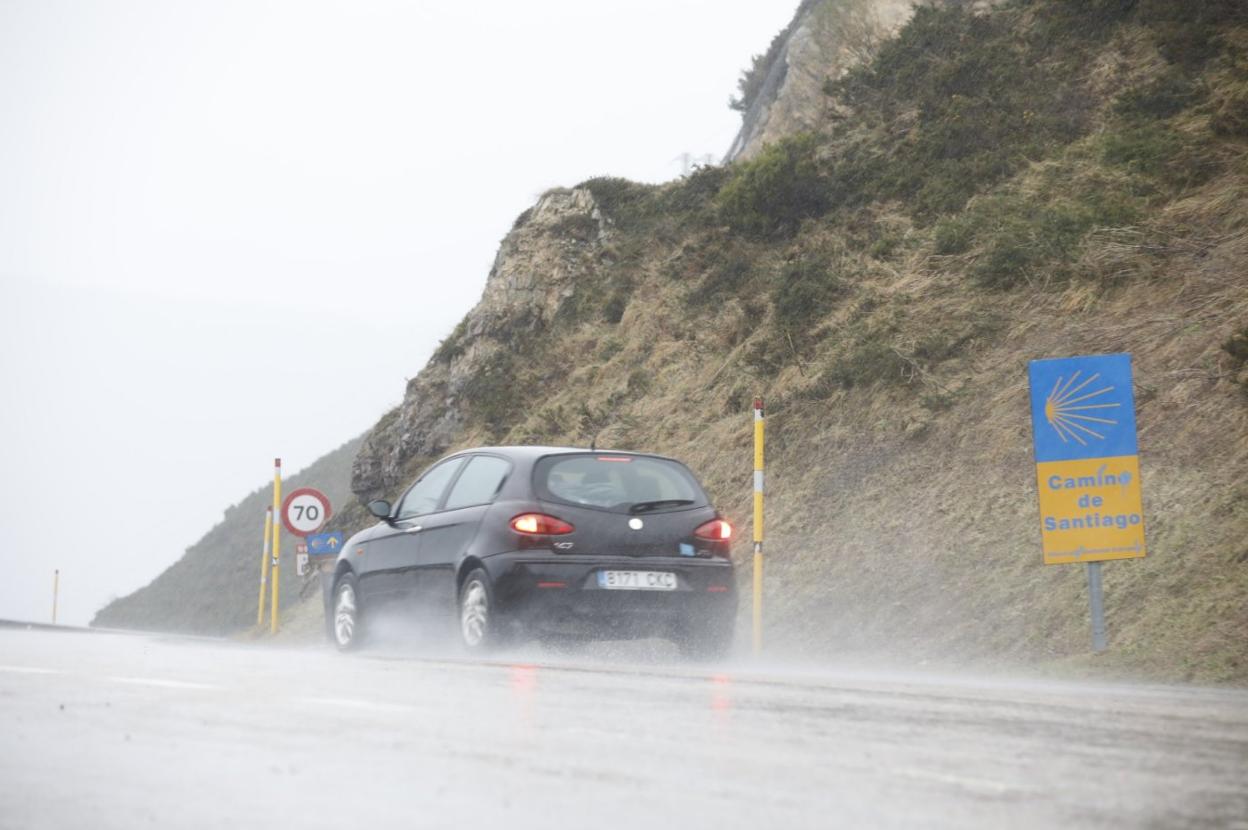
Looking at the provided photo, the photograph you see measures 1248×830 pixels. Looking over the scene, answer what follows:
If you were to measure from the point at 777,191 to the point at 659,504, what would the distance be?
1325cm

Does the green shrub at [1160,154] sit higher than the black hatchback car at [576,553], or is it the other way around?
the green shrub at [1160,154]

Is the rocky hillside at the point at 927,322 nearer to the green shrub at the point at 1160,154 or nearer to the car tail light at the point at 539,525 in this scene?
the green shrub at the point at 1160,154

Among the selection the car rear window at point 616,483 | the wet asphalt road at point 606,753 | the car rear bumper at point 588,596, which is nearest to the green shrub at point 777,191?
the car rear window at point 616,483

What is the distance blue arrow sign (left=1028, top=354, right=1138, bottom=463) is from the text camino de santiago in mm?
154

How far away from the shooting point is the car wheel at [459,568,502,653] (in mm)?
11094

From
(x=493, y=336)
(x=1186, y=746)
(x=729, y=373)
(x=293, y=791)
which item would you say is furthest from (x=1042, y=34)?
(x=293, y=791)

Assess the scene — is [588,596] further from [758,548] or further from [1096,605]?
[1096,605]

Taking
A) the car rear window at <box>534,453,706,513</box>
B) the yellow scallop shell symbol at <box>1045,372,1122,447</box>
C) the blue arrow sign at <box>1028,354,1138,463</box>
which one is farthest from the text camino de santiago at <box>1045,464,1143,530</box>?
the car rear window at <box>534,453,706,513</box>

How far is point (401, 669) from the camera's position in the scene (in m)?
9.77

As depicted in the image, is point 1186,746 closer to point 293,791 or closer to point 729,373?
point 293,791

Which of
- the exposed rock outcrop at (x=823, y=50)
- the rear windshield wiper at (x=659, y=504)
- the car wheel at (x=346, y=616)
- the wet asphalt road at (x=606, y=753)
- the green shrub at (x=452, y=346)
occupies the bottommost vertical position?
the wet asphalt road at (x=606, y=753)

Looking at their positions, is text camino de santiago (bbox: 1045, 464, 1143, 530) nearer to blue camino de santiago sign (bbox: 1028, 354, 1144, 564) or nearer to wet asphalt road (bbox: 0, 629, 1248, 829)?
blue camino de santiago sign (bbox: 1028, 354, 1144, 564)

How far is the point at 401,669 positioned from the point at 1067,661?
4748mm

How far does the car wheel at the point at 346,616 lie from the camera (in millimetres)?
13625
